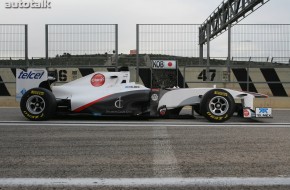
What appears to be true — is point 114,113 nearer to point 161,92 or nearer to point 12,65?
point 161,92

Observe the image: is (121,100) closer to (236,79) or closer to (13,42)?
(236,79)

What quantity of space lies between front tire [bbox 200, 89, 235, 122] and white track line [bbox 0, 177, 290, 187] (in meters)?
4.15

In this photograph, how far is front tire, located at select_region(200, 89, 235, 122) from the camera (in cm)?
815

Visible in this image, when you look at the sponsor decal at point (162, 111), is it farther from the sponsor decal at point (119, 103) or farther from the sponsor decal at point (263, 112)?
the sponsor decal at point (263, 112)

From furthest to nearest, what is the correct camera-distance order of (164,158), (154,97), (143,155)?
(154,97) → (143,155) → (164,158)

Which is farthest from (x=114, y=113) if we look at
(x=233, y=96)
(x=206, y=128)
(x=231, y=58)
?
(x=231, y=58)

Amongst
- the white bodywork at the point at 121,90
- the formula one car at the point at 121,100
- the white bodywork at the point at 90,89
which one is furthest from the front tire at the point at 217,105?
the white bodywork at the point at 90,89

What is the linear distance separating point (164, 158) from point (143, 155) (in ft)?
0.98

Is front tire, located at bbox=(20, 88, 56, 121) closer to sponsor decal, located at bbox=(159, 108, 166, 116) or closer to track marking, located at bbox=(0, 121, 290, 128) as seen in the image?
track marking, located at bbox=(0, 121, 290, 128)

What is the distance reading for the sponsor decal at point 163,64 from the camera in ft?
36.9

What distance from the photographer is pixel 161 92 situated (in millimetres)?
8453

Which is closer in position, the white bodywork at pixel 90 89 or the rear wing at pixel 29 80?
the white bodywork at pixel 90 89

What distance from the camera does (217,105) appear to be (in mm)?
8258

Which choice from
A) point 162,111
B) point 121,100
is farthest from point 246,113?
point 121,100
